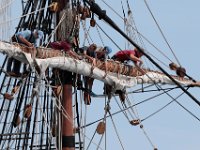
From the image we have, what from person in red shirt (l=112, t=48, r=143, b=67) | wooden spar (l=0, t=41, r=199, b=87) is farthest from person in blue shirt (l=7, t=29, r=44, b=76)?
person in red shirt (l=112, t=48, r=143, b=67)

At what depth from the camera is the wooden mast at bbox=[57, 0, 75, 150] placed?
18797 millimetres

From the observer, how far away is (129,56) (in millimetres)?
20609

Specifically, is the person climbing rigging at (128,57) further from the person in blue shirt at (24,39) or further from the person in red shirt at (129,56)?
the person in blue shirt at (24,39)

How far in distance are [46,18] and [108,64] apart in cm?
247

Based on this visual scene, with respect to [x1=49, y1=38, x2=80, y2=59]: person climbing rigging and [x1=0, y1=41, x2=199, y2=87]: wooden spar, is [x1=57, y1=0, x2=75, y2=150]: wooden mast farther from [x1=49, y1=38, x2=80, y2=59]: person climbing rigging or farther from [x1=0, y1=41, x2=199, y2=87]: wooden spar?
[x1=49, y1=38, x2=80, y2=59]: person climbing rigging

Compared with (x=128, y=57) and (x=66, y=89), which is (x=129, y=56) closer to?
(x=128, y=57)

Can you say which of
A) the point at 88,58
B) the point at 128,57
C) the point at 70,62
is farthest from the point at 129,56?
the point at 70,62

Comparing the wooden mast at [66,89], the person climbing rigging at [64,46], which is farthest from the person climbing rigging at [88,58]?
the wooden mast at [66,89]

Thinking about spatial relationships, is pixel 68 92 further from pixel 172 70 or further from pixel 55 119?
pixel 172 70

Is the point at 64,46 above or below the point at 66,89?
above

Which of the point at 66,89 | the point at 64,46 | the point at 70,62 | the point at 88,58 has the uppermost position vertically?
the point at 64,46

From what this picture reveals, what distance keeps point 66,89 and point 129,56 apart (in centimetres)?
232

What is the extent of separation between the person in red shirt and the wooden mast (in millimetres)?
1606

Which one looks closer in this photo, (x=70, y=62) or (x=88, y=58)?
(x=70, y=62)
